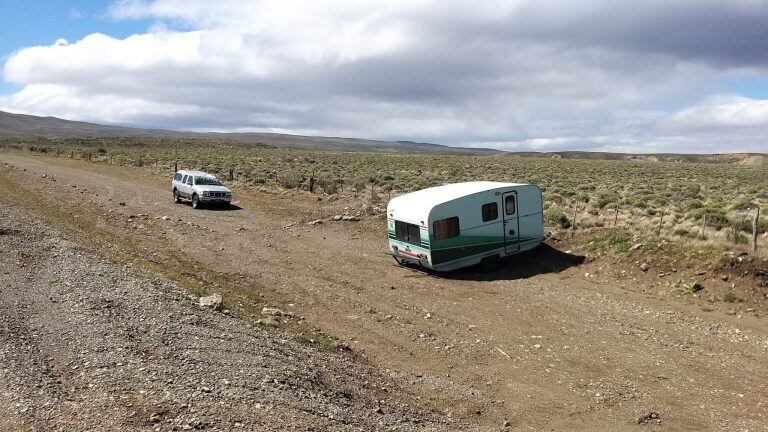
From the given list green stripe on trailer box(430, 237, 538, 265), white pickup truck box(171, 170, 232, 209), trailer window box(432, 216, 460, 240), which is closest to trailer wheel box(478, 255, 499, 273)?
green stripe on trailer box(430, 237, 538, 265)

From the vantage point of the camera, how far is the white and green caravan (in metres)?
16.3

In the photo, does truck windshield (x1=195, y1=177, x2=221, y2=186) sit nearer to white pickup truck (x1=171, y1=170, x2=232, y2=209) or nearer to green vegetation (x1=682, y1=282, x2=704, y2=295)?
white pickup truck (x1=171, y1=170, x2=232, y2=209)

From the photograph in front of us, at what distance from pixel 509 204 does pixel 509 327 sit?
622cm

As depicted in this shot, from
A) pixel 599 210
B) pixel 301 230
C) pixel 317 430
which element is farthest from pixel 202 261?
pixel 599 210

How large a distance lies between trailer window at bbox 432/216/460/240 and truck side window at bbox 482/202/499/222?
3.62ft

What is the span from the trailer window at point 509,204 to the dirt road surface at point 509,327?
1793 mm

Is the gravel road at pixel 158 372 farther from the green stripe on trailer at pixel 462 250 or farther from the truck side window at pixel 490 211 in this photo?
the truck side window at pixel 490 211

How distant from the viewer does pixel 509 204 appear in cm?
1742

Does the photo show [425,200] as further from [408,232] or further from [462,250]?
[462,250]

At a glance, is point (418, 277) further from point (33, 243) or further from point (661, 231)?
point (33, 243)

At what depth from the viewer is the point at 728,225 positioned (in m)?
19.9

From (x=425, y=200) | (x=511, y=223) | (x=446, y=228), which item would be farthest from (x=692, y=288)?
(x=425, y=200)

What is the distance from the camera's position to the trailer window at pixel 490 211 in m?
17.0

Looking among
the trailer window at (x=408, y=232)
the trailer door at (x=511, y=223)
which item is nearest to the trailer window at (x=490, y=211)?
the trailer door at (x=511, y=223)
